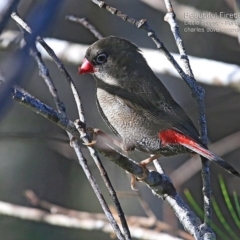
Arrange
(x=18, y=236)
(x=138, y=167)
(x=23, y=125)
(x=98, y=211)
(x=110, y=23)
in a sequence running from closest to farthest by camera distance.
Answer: (x=138, y=167), (x=18, y=236), (x=98, y=211), (x=23, y=125), (x=110, y=23)

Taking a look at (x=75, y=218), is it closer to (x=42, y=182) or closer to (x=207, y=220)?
(x=207, y=220)

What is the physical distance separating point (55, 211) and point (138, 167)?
2.09 metres

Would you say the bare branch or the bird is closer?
the bird

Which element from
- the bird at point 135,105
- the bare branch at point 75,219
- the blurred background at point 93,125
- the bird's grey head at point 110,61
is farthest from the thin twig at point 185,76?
the blurred background at point 93,125

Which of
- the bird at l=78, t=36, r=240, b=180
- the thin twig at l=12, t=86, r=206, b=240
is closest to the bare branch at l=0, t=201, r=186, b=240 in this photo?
the bird at l=78, t=36, r=240, b=180

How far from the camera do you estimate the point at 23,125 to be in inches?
287

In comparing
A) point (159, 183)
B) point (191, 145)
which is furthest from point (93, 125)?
point (159, 183)

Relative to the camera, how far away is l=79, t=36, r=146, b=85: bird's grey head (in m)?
3.72

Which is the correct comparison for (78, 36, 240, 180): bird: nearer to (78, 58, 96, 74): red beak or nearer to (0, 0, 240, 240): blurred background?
(78, 58, 96, 74): red beak

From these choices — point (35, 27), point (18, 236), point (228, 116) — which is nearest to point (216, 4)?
point (228, 116)

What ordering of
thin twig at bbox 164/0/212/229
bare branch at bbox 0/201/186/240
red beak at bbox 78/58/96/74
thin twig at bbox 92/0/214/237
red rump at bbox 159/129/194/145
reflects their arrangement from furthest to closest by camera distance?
bare branch at bbox 0/201/186/240
red beak at bbox 78/58/96/74
red rump at bbox 159/129/194/145
thin twig at bbox 92/0/214/237
thin twig at bbox 164/0/212/229

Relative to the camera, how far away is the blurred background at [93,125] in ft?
21.4

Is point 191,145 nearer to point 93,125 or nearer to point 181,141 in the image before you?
point 181,141

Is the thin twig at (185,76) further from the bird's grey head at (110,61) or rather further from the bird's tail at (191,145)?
the bird's grey head at (110,61)
